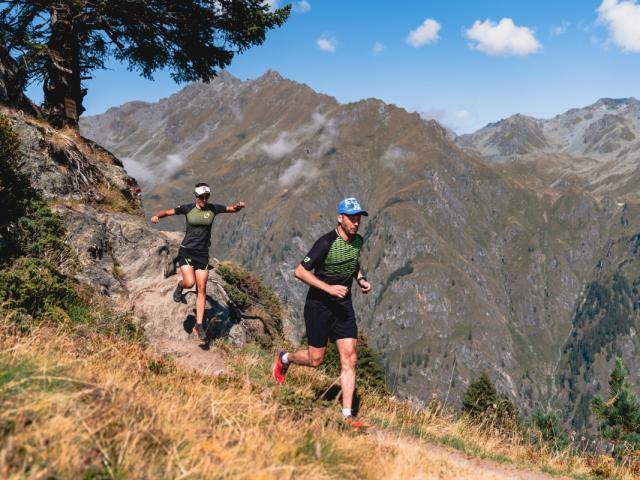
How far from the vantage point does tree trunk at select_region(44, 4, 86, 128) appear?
17.8 meters

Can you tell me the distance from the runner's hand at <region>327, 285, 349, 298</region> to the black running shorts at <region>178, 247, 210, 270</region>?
5149 mm

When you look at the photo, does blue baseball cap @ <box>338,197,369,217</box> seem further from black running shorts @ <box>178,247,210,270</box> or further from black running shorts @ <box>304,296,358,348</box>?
black running shorts @ <box>178,247,210,270</box>

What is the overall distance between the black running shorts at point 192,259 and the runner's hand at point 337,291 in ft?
16.9

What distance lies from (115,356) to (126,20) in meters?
15.5

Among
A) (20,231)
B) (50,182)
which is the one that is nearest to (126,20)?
(50,182)

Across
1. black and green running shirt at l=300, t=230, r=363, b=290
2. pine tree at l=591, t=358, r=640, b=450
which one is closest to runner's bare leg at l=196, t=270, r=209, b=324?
black and green running shirt at l=300, t=230, r=363, b=290

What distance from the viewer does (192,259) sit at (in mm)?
11883

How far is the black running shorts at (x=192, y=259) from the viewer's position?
467 inches

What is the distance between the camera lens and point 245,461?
3.44m

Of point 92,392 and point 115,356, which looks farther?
point 115,356

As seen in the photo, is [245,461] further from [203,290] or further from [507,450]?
[203,290]

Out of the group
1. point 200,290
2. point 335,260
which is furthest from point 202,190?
point 335,260

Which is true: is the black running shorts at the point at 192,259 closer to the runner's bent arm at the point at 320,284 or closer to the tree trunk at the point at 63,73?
the runner's bent arm at the point at 320,284

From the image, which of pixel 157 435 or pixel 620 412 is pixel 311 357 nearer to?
pixel 157 435
